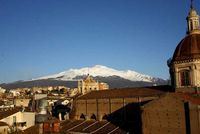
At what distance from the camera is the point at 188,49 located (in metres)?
42.7

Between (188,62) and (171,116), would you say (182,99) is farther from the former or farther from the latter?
(188,62)

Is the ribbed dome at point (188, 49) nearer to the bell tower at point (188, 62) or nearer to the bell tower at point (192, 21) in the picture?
the bell tower at point (188, 62)

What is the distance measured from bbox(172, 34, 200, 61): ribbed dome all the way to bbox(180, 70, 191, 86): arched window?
6.25 feet

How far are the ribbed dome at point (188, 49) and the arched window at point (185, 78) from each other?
1.91m

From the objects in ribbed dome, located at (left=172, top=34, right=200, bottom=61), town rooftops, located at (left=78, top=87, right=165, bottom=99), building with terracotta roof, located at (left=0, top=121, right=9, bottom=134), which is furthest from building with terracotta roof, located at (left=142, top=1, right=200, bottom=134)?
building with terracotta roof, located at (left=0, top=121, right=9, bottom=134)

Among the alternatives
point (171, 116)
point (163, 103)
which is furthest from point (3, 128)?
point (171, 116)

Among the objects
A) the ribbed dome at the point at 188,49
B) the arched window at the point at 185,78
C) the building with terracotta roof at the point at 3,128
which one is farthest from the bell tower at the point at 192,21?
the building with terracotta roof at the point at 3,128

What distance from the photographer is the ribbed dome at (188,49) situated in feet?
138

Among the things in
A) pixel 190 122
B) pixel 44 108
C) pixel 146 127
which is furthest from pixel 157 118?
pixel 44 108

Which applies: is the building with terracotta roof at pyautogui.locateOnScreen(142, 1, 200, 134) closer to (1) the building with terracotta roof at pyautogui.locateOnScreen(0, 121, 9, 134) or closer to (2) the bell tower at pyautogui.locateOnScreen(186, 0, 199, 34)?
(2) the bell tower at pyautogui.locateOnScreen(186, 0, 199, 34)

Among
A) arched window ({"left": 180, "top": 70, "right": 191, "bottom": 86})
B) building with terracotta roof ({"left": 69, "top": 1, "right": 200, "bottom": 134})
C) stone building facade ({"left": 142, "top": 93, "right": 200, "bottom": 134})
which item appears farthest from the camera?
arched window ({"left": 180, "top": 70, "right": 191, "bottom": 86})

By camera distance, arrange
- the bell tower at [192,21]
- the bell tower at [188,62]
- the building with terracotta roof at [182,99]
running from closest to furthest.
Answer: the building with terracotta roof at [182,99]
the bell tower at [188,62]
the bell tower at [192,21]

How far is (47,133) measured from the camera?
46594 millimetres

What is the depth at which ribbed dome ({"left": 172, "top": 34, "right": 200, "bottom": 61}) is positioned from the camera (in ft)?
138
